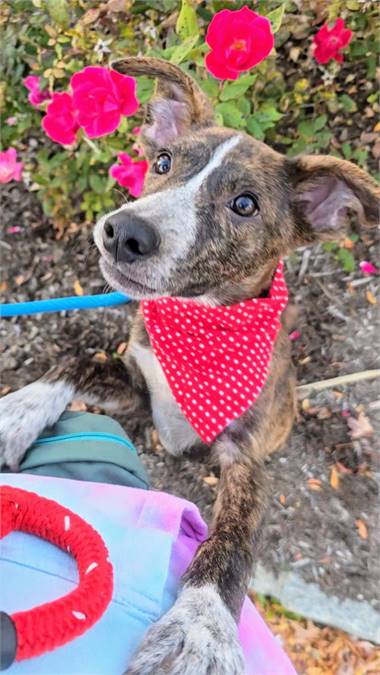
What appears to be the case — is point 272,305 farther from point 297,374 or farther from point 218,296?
point 297,374

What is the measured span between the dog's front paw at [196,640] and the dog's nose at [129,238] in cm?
111

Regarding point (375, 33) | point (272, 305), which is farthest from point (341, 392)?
point (375, 33)

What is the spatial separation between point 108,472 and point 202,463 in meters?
1.65

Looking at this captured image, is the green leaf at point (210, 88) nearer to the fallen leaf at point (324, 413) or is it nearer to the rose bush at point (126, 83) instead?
the rose bush at point (126, 83)

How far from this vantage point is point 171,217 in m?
2.16

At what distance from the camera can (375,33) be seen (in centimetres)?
343

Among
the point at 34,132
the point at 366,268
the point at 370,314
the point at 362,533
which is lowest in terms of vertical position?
the point at 362,533

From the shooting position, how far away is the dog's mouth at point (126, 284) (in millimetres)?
2176

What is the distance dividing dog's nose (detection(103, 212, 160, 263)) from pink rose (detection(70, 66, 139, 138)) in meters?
0.70

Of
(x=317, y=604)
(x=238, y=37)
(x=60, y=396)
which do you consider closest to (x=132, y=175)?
(x=238, y=37)

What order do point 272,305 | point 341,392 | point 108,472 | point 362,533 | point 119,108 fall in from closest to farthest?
point 108,472
point 119,108
point 272,305
point 362,533
point 341,392

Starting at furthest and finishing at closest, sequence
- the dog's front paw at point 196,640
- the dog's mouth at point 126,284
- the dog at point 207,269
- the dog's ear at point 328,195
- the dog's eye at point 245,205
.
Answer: the dog's eye at point 245,205
the dog's ear at point 328,195
the dog's mouth at point 126,284
the dog at point 207,269
the dog's front paw at point 196,640

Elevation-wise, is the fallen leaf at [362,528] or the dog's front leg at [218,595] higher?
the dog's front leg at [218,595]

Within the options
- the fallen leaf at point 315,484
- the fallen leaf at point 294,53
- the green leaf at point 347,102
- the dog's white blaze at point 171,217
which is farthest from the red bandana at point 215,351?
the fallen leaf at point 294,53
